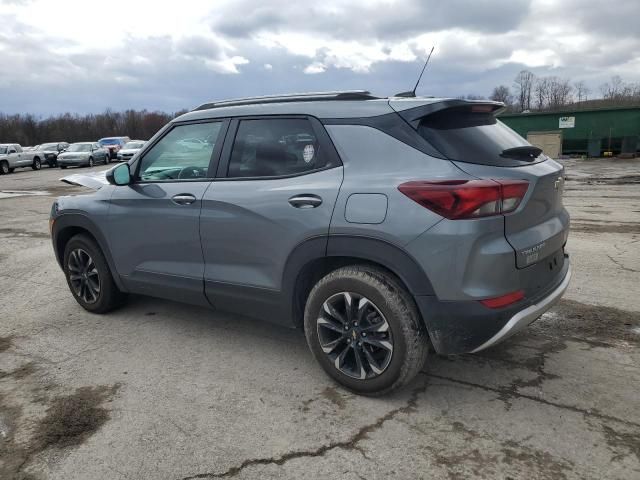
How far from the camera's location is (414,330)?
2867 millimetres

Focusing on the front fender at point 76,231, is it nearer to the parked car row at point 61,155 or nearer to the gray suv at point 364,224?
the gray suv at point 364,224

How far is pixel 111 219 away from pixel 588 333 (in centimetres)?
395

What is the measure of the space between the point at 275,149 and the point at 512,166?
150cm

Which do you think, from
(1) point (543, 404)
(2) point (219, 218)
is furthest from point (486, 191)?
(2) point (219, 218)

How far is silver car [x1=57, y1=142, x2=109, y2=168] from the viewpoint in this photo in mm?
31922

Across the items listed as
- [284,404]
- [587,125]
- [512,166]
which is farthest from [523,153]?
[587,125]

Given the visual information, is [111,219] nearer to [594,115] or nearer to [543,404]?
[543,404]

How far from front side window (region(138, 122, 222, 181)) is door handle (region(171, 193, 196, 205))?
15 centimetres

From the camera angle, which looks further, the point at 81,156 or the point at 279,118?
the point at 81,156

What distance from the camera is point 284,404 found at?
308 cm

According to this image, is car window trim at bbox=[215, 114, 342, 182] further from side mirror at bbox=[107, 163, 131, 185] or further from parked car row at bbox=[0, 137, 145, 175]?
parked car row at bbox=[0, 137, 145, 175]

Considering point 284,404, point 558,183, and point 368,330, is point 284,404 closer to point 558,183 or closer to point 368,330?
point 368,330

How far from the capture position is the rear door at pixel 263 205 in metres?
3.10

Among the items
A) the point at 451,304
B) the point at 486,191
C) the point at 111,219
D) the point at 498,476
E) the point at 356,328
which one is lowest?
the point at 498,476
